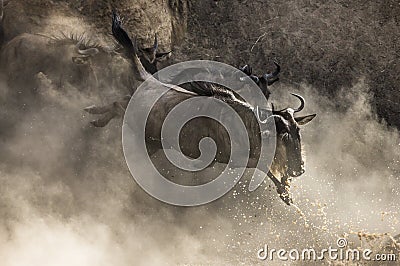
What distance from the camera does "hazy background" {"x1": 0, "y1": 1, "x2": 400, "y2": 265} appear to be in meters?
5.68

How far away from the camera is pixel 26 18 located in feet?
20.1

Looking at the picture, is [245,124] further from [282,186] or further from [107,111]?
[107,111]

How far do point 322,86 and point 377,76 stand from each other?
68 cm

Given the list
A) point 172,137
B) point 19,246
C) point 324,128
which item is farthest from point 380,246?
point 19,246

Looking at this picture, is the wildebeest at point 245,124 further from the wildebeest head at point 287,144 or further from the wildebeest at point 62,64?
the wildebeest at point 62,64

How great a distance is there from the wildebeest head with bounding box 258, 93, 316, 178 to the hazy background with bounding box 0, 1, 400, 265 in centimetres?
113

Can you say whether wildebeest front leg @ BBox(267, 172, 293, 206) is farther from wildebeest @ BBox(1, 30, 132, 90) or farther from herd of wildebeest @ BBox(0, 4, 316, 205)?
wildebeest @ BBox(1, 30, 132, 90)

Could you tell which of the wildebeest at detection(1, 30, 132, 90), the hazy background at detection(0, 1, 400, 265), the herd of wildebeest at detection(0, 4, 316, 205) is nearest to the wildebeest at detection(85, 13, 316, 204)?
the herd of wildebeest at detection(0, 4, 316, 205)

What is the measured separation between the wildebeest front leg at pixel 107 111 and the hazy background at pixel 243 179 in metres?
0.27

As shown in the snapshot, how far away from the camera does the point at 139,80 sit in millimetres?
5516

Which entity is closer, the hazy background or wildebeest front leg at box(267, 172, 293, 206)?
wildebeest front leg at box(267, 172, 293, 206)

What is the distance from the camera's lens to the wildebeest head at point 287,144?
15.7 ft

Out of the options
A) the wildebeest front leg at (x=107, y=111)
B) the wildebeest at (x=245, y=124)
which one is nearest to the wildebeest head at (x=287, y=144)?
the wildebeest at (x=245, y=124)

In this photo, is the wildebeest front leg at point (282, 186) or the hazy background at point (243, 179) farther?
the hazy background at point (243, 179)
